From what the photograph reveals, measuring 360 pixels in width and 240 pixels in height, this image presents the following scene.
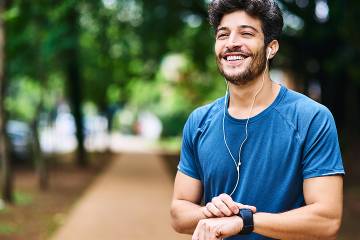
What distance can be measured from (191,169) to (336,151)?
0.58m

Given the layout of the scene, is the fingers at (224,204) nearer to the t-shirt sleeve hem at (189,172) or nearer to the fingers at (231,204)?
the fingers at (231,204)

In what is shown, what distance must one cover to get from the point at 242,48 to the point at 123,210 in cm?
959

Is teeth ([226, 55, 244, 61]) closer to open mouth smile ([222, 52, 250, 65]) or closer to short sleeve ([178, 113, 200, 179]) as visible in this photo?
open mouth smile ([222, 52, 250, 65])

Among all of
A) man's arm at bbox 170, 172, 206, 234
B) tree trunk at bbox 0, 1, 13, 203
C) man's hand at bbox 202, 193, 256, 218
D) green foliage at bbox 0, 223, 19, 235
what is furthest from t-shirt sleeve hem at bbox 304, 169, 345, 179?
tree trunk at bbox 0, 1, 13, 203

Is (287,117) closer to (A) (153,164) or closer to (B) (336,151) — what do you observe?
(B) (336,151)

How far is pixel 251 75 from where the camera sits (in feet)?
7.64

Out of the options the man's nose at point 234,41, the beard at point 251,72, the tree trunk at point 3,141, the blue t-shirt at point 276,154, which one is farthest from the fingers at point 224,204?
the tree trunk at point 3,141

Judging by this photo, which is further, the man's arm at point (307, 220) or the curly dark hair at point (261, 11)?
the curly dark hair at point (261, 11)

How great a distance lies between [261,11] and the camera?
231 cm

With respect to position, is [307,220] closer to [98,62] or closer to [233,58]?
[233,58]

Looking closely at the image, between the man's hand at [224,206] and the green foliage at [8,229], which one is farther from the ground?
the man's hand at [224,206]

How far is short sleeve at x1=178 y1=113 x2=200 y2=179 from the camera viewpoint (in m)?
2.49

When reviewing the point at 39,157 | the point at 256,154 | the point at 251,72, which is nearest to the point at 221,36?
the point at 251,72

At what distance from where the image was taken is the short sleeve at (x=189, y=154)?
8.17 ft
